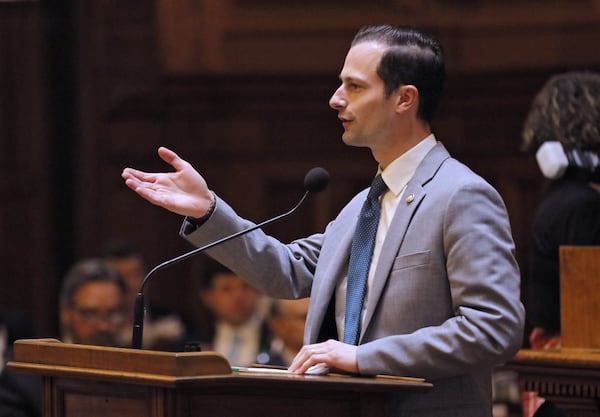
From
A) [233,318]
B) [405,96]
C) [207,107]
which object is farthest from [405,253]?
[207,107]

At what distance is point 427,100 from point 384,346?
26.4 inches

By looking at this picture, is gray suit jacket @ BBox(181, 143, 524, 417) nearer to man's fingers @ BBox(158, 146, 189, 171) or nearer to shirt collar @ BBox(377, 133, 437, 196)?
shirt collar @ BBox(377, 133, 437, 196)

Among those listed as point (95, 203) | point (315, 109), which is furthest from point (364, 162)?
point (95, 203)

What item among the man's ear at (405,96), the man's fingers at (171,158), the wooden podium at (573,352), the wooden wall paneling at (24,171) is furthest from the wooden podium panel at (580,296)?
the wooden wall paneling at (24,171)

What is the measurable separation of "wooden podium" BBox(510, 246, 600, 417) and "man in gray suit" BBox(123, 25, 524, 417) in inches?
29.9

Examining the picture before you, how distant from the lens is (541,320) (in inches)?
175

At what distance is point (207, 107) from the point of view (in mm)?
7887

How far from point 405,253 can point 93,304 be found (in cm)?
351

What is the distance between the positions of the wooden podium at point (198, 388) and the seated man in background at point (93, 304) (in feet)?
10.9

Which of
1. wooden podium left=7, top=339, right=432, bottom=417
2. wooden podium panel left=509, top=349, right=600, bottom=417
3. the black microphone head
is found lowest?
wooden podium panel left=509, top=349, right=600, bottom=417

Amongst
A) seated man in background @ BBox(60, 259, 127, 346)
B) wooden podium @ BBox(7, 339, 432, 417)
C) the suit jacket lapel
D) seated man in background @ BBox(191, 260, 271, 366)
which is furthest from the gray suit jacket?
seated man in background @ BBox(191, 260, 271, 366)

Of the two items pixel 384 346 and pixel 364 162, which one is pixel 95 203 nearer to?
pixel 364 162

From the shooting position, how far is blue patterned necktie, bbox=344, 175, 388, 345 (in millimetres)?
3154

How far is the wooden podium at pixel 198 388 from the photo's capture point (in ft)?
9.03
